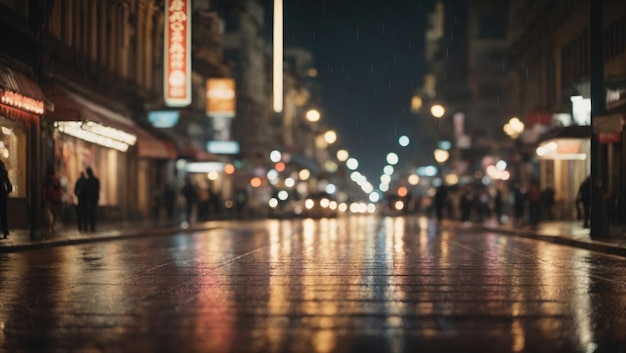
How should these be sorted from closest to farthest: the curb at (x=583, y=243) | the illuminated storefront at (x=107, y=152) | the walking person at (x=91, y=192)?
the curb at (x=583, y=243) → the walking person at (x=91, y=192) → the illuminated storefront at (x=107, y=152)

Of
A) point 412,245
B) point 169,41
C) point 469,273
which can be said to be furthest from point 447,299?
point 169,41

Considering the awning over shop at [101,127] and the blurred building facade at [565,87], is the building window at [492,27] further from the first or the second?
the awning over shop at [101,127]

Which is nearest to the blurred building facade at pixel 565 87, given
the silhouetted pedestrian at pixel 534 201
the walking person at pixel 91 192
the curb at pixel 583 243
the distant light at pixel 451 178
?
the silhouetted pedestrian at pixel 534 201

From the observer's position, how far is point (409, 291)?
1247 cm

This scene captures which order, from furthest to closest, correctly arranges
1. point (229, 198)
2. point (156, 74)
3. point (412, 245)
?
point (229, 198)
point (156, 74)
point (412, 245)

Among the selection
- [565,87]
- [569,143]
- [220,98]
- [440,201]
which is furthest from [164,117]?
[565,87]

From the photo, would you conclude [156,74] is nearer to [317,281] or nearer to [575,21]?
[575,21]

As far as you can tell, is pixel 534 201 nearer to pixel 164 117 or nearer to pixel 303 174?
pixel 164 117

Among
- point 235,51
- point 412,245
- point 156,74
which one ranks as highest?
point 235,51

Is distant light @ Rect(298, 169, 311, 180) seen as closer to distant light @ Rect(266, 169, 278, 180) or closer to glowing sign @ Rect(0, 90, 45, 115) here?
distant light @ Rect(266, 169, 278, 180)

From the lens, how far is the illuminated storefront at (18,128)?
2634cm

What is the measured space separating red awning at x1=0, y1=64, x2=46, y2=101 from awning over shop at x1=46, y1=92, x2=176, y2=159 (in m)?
2.34

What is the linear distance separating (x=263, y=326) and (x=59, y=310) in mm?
2679

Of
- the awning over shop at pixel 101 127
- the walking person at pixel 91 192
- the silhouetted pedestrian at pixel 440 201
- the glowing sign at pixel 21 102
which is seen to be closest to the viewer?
the glowing sign at pixel 21 102
